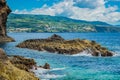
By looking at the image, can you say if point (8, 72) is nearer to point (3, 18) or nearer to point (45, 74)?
point (45, 74)

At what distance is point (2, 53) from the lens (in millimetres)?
43312

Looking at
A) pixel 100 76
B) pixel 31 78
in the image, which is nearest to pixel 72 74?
pixel 100 76

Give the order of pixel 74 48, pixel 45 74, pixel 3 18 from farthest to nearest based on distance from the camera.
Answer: pixel 3 18, pixel 74 48, pixel 45 74

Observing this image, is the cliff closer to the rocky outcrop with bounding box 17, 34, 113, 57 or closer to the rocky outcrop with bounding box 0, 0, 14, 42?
the rocky outcrop with bounding box 17, 34, 113, 57

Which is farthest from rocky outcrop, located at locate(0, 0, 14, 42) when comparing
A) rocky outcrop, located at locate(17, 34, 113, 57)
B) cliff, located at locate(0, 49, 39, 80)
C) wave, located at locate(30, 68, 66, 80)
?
cliff, located at locate(0, 49, 39, 80)

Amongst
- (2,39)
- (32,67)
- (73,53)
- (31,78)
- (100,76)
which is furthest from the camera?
(2,39)

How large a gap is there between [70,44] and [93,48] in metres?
9.00

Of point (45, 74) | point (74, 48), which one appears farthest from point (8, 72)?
point (74, 48)

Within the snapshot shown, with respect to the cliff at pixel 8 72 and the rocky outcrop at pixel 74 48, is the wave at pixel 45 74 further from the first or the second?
the rocky outcrop at pixel 74 48

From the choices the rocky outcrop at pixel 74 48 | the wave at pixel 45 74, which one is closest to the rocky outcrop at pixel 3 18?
the rocky outcrop at pixel 74 48

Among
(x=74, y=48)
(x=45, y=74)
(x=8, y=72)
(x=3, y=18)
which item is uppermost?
(x=3, y=18)

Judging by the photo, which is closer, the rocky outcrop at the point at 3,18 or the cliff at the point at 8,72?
the cliff at the point at 8,72

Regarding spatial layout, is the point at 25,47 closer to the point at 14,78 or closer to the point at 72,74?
the point at 72,74

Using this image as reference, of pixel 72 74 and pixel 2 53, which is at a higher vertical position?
pixel 2 53
